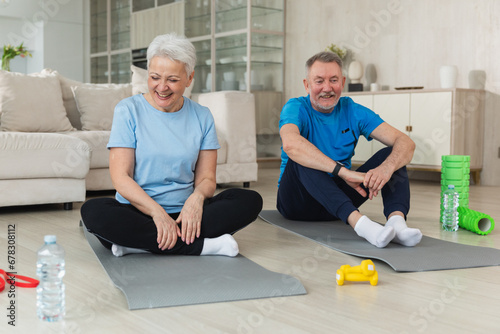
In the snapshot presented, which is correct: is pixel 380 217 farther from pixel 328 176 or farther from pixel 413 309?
pixel 413 309

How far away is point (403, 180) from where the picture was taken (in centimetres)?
250

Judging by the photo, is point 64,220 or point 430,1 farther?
point 430,1

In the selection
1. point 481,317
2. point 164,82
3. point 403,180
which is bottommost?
point 481,317

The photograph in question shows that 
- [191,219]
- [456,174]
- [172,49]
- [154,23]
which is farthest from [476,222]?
[154,23]

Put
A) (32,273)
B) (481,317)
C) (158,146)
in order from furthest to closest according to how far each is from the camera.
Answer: (158,146), (32,273), (481,317)

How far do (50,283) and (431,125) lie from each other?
3994mm

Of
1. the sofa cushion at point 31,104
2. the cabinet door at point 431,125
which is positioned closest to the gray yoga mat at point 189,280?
the sofa cushion at point 31,104

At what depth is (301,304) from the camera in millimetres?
1566

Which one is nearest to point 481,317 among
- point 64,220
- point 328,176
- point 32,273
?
point 328,176

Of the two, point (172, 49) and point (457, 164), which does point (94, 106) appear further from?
point (457, 164)

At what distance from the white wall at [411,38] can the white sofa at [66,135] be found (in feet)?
5.85

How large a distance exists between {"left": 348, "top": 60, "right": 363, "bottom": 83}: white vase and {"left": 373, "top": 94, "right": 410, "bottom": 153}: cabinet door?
1.51ft

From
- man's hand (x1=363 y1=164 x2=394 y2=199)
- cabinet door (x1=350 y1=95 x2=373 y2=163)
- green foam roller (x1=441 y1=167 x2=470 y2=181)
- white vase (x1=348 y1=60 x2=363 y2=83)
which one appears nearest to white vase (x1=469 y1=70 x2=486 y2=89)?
cabinet door (x1=350 y1=95 x2=373 y2=163)

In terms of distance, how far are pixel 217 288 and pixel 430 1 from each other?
168 inches
